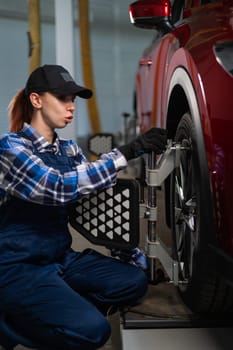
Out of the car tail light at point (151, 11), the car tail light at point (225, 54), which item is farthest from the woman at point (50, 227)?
the car tail light at point (151, 11)

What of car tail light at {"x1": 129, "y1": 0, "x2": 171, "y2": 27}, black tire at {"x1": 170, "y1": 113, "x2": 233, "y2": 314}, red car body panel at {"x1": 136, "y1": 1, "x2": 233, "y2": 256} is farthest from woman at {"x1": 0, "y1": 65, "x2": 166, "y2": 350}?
car tail light at {"x1": 129, "y1": 0, "x2": 171, "y2": 27}

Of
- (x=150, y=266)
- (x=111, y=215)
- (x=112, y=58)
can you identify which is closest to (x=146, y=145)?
(x=111, y=215)

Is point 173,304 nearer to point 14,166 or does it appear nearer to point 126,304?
point 126,304

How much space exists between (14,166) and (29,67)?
6.70 feet

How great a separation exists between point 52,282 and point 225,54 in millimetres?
869

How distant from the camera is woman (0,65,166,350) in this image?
135 cm

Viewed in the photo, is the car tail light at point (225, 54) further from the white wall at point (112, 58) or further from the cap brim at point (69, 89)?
the white wall at point (112, 58)

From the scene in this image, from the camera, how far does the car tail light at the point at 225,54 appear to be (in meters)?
1.16

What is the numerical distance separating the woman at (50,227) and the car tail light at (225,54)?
39cm

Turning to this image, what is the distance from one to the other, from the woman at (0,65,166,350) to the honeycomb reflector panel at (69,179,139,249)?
0.08 m

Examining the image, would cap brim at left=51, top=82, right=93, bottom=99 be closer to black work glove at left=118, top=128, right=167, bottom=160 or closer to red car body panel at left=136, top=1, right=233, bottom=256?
black work glove at left=118, top=128, right=167, bottom=160

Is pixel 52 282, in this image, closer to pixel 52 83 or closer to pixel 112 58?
pixel 52 83

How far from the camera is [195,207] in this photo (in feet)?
4.58

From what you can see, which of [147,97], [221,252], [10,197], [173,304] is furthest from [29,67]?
[221,252]
